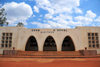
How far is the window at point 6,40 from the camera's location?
20938 mm

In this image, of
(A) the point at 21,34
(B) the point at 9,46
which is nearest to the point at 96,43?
(A) the point at 21,34

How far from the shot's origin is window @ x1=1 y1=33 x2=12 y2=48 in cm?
2094

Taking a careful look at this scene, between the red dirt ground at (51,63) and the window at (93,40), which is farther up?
the window at (93,40)

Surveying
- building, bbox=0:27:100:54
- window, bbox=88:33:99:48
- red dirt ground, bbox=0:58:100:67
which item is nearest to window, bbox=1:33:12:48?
building, bbox=0:27:100:54

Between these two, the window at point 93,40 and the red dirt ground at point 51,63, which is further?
the window at point 93,40

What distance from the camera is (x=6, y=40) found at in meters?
21.1

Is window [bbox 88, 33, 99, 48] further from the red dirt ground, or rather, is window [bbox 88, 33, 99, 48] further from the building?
the red dirt ground

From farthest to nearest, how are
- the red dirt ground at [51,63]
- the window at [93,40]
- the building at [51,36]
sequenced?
the window at [93,40], the building at [51,36], the red dirt ground at [51,63]

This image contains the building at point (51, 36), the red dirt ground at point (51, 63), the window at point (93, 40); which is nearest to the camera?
the red dirt ground at point (51, 63)

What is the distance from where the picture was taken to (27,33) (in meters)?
21.2

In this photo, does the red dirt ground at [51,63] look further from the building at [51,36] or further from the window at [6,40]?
the window at [6,40]

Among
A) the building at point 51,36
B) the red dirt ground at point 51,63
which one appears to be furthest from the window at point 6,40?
the red dirt ground at point 51,63

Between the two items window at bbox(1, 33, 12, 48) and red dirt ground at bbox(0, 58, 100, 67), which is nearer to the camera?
red dirt ground at bbox(0, 58, 100, 67)

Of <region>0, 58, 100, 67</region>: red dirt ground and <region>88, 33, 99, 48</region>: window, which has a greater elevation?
<region>88, 33, 99, 48</region>: window
